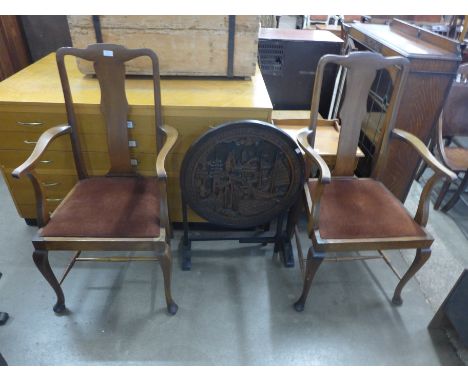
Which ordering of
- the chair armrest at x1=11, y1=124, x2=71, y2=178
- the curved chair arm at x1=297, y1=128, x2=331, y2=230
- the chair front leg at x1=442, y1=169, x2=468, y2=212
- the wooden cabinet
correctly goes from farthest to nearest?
the chair front leg at x1=442, y1=169, x2=468, y2=212 < the wooden cabinet < the curved chair arm at x1=297, y1=128, x2=331, y2=230 < the chair armrest at x1=11, y1=124, x2=71, y2=178

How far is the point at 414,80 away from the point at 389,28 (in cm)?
90

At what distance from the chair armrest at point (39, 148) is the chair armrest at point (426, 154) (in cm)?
173

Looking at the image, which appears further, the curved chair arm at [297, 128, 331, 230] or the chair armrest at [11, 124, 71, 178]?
the curved chair arm at [297, 128, 331, 230]

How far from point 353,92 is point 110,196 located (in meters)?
1.37

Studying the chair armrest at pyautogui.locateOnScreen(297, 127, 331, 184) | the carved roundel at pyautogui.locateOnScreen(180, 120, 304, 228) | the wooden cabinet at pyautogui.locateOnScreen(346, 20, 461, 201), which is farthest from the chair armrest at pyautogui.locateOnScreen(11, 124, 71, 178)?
the wooden cabinet at pyautogui.locateOnScreen(346, 20, 461, 201)

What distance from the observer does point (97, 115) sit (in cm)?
173

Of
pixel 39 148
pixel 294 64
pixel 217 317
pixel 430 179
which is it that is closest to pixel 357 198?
pixel 430 179

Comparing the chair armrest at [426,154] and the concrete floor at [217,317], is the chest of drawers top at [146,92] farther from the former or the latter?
the concrete floor at [217,317]

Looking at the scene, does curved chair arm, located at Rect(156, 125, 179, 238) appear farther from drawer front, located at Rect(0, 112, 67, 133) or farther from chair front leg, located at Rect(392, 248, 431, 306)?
chair front leg, located at Rect(392, 248, 431, 306)

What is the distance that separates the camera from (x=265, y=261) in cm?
207

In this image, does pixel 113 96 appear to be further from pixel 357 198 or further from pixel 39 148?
pixel 357 198

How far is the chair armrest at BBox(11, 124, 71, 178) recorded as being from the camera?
1322 mm

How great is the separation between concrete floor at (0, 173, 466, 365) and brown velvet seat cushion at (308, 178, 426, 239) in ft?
1.79

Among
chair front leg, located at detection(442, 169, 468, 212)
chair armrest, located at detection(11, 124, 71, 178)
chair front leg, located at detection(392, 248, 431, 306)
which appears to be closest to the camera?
chair armrest, located at detection(11, 124, 71, 178)
